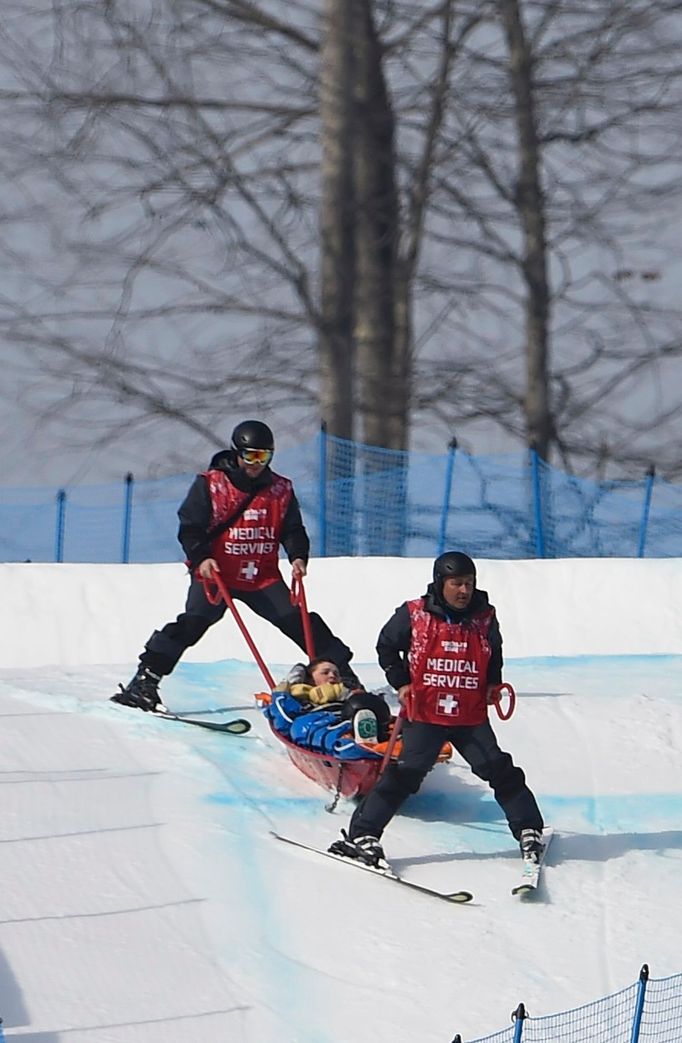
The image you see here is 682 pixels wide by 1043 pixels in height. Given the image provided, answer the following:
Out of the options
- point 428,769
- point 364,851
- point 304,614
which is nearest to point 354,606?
point 304,614

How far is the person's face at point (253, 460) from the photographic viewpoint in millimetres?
9297

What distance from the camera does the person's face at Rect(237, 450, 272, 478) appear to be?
30.5ft

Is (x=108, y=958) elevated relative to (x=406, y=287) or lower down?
lower down

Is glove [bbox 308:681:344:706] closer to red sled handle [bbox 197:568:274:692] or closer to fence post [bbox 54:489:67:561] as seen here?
red sled handle [bbox 197:568:274:692]

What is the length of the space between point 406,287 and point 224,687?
1158 centimetres

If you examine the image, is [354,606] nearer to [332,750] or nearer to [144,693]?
[144,693]

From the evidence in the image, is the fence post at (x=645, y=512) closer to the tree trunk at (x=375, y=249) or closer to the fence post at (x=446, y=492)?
the fence post at (x=446, y=492)

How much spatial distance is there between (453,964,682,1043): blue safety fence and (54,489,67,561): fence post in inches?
325

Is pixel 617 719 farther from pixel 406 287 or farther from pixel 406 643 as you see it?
pixel 406 287

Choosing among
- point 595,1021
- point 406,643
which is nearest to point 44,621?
point 406,643

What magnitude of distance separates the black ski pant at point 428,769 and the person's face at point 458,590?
0.56 metres

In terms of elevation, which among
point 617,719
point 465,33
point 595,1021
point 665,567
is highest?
point 465,33

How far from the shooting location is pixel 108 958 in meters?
6.44

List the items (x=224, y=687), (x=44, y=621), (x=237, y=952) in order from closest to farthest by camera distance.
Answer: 1. (x=237, y=952)
2. (x=224, y=687)
3. (x=44, y=621)
